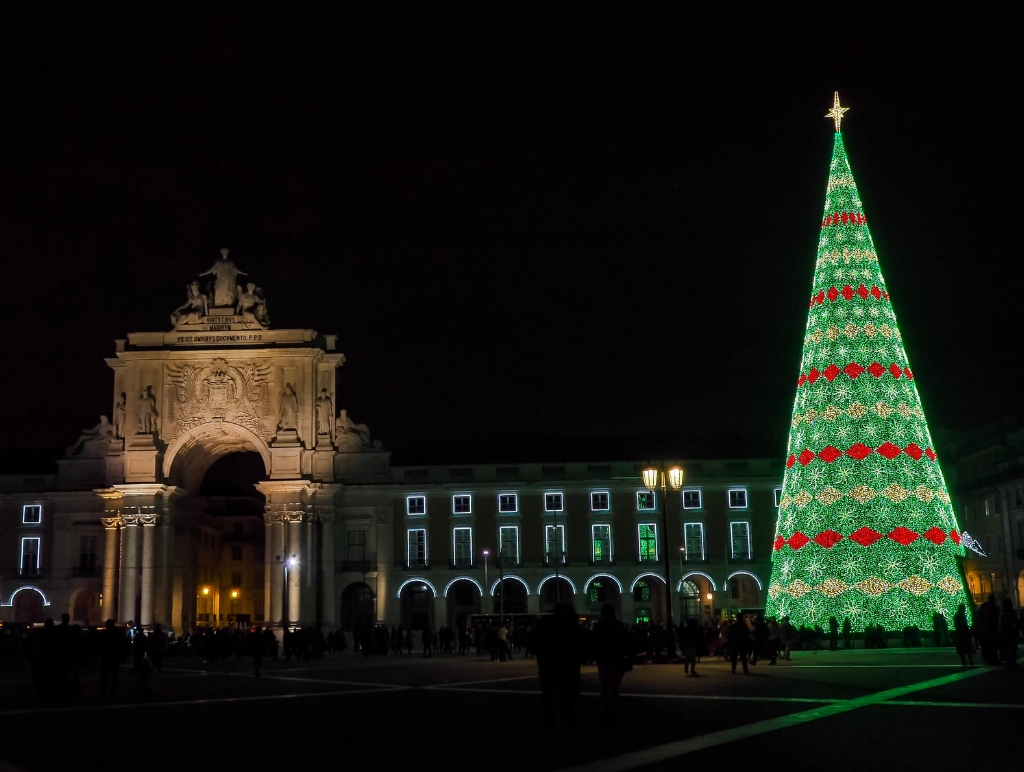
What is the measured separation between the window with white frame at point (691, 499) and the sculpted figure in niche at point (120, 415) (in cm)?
3431

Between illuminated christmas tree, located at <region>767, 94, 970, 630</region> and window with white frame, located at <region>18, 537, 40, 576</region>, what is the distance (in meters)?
52.8

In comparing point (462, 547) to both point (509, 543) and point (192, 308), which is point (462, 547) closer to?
point (509, 543)

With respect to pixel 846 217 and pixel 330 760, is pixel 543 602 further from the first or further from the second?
pixel 330 760

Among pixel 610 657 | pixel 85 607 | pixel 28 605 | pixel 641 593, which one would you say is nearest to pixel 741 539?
pixel 641 593

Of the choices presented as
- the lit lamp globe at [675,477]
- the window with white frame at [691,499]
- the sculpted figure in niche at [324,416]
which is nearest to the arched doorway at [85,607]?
the sculpted figure in niche at [324,416]

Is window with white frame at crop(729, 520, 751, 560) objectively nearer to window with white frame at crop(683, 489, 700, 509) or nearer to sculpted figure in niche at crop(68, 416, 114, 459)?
window with white frame at crop(683, 489, 700, 509)

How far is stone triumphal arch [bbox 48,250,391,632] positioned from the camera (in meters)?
70.6

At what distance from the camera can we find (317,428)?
7362 cm

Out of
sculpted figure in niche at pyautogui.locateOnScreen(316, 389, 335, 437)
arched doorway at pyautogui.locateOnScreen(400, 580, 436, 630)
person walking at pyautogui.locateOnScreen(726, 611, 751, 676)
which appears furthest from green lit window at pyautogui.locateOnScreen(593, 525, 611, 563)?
person walking at pyautogui.locateOnScreen(726, 611, 751, 676)

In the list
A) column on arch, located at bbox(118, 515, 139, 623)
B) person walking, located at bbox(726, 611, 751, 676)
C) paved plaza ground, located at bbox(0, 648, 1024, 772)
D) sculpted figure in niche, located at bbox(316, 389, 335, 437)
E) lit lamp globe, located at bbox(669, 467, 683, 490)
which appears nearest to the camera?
paved plaza ground, located at bbox(0, 648, 1024, 772)

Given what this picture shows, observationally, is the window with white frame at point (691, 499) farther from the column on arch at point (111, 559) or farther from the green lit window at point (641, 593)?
the column on arch at point (111, 559)

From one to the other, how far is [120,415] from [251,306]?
10.2m

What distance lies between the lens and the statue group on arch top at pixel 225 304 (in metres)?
74.2

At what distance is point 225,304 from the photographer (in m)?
74.6
